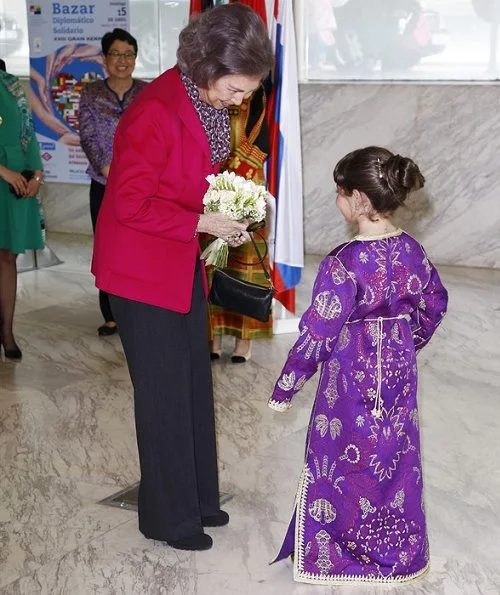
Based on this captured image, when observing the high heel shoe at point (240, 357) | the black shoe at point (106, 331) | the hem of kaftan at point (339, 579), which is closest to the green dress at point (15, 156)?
the black shoe at point (106, 331)

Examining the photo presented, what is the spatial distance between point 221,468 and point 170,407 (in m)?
0.95

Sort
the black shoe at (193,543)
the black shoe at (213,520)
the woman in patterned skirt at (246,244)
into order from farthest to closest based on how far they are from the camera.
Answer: the woman in patterned skirt at (246,244)
the black shoe at (213,520)
the black shoe at (193,543)

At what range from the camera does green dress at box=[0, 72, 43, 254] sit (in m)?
5.19

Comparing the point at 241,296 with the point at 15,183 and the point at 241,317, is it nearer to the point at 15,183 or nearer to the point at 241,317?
the point at 241,317

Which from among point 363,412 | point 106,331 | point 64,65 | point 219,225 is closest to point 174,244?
point 219,225

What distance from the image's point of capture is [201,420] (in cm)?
334

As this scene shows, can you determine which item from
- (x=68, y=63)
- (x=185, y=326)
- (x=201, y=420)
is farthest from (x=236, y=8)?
(x=68, y=63)

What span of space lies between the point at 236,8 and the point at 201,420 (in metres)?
1.38

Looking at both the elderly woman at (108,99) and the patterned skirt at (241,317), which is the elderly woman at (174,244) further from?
the elderly woman at (108,99)

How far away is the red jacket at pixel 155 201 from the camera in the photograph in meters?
2.86

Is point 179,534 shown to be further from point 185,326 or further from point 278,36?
point 278,36

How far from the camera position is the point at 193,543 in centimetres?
327

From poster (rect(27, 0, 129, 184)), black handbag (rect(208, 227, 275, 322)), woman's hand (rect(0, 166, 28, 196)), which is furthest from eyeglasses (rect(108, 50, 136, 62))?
poster (rect(27, 0, 129, 184))

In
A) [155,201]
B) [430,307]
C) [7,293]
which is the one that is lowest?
[7,293]
